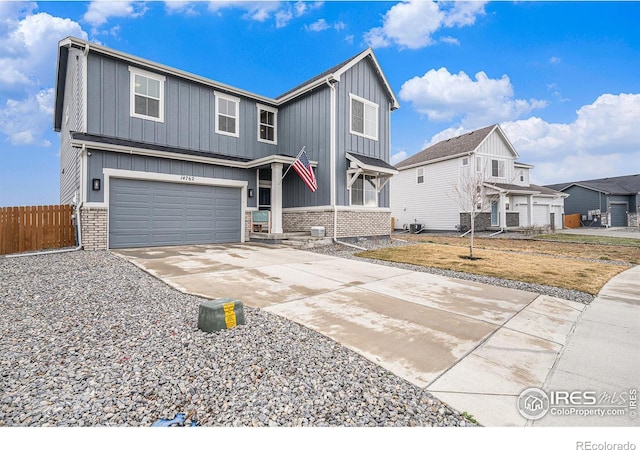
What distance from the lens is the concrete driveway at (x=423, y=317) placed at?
2.54 meters

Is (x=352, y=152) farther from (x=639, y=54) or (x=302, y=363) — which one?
(x=302, y=363)

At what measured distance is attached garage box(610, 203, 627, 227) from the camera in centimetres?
3200

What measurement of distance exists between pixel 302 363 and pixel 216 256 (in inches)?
253

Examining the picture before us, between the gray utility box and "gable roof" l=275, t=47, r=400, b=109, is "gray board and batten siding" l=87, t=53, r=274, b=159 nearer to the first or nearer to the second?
"gable roof" l=275, t=47, r=400, b=109

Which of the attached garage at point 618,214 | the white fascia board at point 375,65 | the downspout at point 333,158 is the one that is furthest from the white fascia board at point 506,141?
the attached garage at point 618,214

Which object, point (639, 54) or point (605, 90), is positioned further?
point (605, 90)

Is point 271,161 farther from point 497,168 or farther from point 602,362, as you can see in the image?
point 497,168

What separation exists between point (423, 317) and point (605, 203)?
3926 centimetres

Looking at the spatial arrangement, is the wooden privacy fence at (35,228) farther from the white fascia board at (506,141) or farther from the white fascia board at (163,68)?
the white fascia board at (506,141)

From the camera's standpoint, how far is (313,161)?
12641 mm

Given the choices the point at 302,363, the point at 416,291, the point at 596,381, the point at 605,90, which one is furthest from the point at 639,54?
the point at 302,363

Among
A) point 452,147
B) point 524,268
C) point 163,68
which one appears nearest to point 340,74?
point 163,68

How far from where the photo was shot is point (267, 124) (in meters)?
14.1

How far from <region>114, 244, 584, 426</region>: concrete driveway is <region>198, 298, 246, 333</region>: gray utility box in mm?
795
